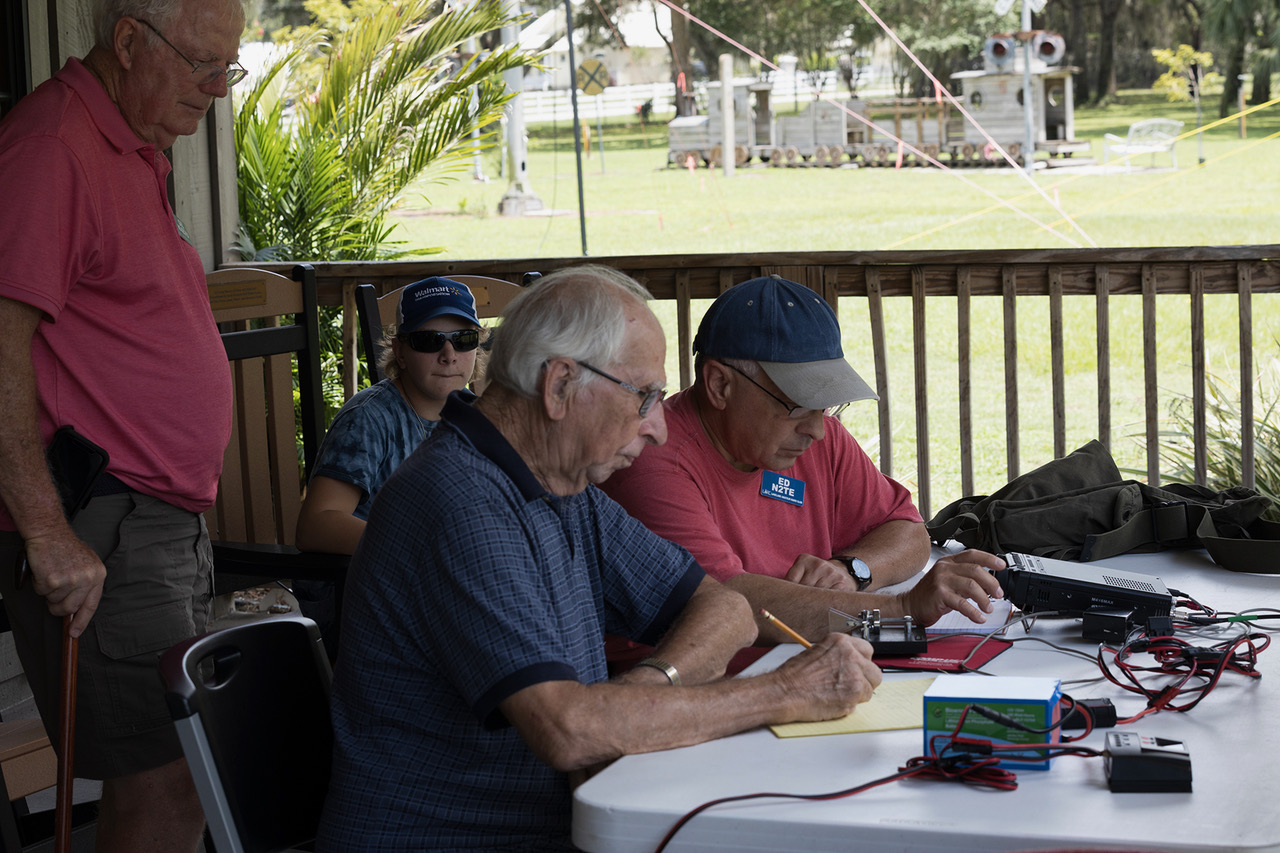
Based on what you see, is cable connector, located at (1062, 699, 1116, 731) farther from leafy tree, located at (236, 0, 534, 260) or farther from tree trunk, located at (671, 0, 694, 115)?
tree trunk, located at (671, 0, 694, 115)

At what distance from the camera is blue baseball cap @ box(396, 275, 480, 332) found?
2855 mm

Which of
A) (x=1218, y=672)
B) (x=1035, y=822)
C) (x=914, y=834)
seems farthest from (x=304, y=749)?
(x=1218, y=672)

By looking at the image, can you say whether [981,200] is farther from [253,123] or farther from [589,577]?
[589,577]

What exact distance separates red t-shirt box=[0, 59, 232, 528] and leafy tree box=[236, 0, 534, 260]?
3.87 meters

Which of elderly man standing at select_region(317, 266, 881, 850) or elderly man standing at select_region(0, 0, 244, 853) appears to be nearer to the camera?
elderly man standing at select_region(317, 266, 881, 850)

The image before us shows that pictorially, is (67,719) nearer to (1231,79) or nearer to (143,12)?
(143,12)

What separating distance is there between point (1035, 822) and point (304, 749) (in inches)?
38.3

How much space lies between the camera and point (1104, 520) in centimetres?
250

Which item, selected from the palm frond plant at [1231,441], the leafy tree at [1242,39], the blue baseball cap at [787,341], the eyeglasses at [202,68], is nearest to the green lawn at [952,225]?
the leafy tree at [1242,39]

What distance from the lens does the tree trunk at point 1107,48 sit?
96.9 feet

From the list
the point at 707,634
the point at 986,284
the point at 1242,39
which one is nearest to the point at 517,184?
the point at 1242,39

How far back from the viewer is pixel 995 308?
12.5 metres

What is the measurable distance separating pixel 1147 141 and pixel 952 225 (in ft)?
23.4

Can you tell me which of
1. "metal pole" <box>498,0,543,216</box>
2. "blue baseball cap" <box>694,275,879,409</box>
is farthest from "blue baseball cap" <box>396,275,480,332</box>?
"metal pole" <box>498,0,543,216</box>
